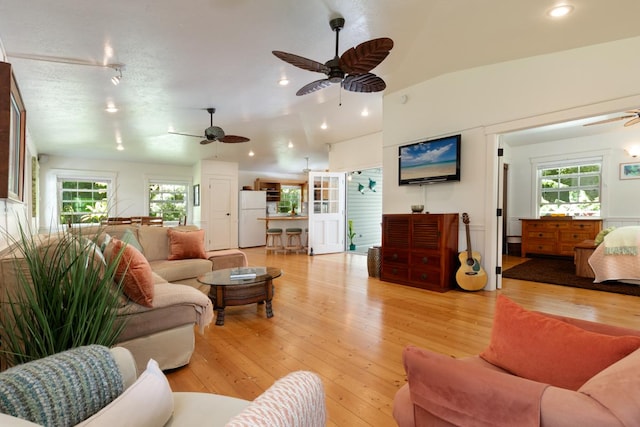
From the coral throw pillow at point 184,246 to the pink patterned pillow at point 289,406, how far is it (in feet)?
11.7

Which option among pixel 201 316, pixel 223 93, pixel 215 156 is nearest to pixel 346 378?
pixel 201 316

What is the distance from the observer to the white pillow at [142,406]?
0.73 meters

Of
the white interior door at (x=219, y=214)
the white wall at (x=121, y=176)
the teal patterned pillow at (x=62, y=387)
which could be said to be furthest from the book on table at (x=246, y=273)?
the white interior door at (x=219, y=214)

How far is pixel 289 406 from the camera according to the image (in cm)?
68

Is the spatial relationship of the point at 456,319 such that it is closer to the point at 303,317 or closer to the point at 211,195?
the point at 303,317

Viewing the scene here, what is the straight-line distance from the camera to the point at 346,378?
6.43ft

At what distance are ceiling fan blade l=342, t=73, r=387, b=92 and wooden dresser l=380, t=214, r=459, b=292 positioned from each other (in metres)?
1.95

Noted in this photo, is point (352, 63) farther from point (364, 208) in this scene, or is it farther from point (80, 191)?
point (80, 191)

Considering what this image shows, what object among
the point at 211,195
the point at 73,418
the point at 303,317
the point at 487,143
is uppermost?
the point at 487,143

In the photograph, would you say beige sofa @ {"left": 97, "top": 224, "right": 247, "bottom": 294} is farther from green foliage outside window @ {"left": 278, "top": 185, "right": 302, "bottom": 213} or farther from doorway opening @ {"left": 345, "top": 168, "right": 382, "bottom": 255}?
green foliage outside window @ {"left": 278, "top": 185, "right": 302, "bottom": 213}

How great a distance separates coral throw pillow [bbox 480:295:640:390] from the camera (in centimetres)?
86

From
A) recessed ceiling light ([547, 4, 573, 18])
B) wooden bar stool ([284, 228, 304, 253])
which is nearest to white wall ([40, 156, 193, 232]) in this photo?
wooden bar stool ([284, 228, 304, 253])

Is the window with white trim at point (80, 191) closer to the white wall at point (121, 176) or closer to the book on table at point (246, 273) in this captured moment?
the white wall at point (121, 176)

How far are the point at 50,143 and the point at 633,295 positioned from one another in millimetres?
9940
